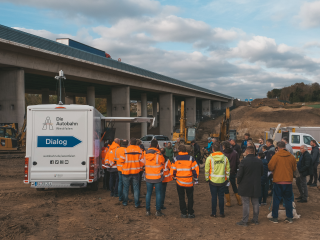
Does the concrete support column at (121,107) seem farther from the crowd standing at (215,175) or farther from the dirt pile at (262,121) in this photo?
the crowd standing at (215,175)

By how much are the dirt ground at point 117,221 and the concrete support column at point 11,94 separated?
13022 mm

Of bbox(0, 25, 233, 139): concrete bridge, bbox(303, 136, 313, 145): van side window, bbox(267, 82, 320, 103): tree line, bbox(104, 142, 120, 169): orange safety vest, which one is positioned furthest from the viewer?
bbox(267, 82, 320, 103): tree line

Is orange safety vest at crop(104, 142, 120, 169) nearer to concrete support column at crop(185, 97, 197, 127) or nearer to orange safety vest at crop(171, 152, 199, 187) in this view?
orange safety vest at crop(171, 152, 199, 187)

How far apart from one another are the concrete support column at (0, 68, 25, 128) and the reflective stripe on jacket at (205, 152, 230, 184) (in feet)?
60.5

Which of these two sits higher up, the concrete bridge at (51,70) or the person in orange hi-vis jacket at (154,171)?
the concrete bridge at (51,70)

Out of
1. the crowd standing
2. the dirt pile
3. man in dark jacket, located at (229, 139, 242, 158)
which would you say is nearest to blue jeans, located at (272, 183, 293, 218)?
the crowd standing

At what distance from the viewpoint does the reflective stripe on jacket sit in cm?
736

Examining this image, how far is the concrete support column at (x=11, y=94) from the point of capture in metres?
21.6

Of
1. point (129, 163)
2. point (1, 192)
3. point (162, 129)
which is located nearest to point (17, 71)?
point (1, 192)

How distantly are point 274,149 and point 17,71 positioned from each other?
63.4 ft

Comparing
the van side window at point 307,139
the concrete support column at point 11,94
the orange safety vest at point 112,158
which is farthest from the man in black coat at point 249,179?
the concrete support column at point 11,94

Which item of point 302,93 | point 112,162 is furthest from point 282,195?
point 302,93

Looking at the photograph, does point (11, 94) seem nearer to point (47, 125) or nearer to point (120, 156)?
point (47, 125)

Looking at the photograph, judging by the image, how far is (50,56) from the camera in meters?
23.2
